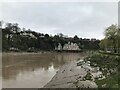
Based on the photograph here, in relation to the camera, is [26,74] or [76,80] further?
[26,74]

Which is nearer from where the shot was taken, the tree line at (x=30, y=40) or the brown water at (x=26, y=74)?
the brown water at (x=26, y=74)

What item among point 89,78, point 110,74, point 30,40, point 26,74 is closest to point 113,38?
point 26,74

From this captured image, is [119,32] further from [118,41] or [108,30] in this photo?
[108,30]

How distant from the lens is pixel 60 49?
158 metres

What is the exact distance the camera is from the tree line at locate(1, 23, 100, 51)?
121812mm

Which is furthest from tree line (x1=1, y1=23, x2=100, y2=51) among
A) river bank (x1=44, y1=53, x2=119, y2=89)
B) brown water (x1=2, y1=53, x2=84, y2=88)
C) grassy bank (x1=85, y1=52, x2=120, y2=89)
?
river bank (x1=44, y1=53, x2=119, y2=89)

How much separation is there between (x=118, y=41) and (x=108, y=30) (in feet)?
37.6

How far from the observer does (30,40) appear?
139875mm

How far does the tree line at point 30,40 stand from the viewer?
121812 millimetres

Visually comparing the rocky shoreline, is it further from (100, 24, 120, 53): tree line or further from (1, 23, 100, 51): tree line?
(1, 23, 100, 51): tree line

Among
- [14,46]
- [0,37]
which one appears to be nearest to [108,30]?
[0,37]

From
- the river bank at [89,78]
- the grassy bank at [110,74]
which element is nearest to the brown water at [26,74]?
the river bank at [89,78]

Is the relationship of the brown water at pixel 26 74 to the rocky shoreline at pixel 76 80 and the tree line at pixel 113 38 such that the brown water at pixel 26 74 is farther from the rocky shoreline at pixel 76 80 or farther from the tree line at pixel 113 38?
the tree line at pixel 113 38

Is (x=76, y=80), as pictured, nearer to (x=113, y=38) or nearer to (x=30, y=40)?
(x=113, y=38)
